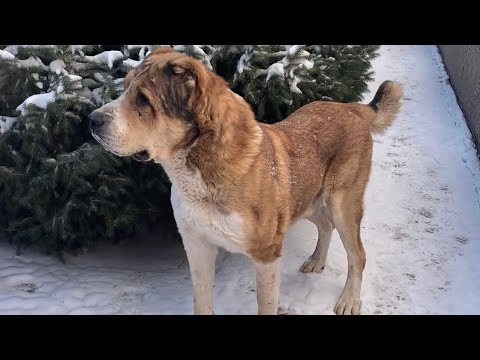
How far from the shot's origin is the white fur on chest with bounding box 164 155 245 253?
339 centimetres

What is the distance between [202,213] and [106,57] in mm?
2262

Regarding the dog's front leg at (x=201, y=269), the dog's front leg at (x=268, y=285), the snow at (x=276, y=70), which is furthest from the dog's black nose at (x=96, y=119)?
the snow at (x=276, y=70)

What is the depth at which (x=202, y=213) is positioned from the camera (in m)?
3.42

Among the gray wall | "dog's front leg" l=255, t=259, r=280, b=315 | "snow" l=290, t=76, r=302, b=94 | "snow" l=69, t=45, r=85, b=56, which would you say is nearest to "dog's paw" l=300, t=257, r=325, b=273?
"dog's front leg" l=255, t=259, r=280, b=315

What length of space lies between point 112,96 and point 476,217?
4317 mm

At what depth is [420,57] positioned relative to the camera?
1140 centimetres

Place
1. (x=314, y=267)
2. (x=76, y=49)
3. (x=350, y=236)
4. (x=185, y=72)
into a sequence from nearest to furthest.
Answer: (x=185, y=72) < (x=350, y=236) < (x=76, y=49) < (x=314, y=267)

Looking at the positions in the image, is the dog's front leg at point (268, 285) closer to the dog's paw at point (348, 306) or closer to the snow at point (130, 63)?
the dog's paw at point (348, 306)

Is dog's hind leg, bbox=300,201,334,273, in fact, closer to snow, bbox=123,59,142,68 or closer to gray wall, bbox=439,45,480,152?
snow, bbox=123,59,142,68

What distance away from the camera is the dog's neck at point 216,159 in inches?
130

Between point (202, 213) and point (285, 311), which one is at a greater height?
point (202, 213)

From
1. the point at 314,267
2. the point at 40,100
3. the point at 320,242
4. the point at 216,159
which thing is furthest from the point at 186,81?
the point at 314,267

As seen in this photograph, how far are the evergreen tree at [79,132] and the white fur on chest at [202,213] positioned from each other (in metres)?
1.33

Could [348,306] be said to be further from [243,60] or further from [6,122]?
[6,122]
